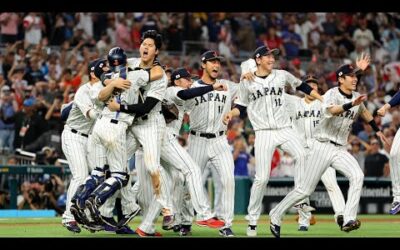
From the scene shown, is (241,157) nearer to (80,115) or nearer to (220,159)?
(80,115)

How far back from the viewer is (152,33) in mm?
12820

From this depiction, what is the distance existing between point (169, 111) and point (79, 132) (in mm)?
1493

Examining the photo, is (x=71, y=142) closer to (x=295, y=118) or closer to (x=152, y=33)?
(x=152, y=33)

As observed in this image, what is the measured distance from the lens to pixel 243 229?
49.6ft

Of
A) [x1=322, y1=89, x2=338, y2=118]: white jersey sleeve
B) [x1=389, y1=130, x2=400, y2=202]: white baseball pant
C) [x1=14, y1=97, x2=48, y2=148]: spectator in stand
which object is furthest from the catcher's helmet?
[x1=14, y1=97, x2=48, y2=148]: spectator in stand

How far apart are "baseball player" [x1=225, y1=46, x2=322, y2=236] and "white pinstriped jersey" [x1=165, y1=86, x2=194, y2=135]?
678 mm

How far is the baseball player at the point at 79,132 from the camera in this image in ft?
45.5

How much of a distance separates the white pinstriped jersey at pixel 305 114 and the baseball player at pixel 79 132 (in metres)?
3.02

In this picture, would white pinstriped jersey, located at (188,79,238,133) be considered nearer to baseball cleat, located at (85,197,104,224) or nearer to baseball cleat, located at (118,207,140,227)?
baseball cleat, located at (118,207,140,227)

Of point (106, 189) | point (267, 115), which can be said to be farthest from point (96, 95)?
point (267, 115)

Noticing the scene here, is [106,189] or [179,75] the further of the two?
[179,75]

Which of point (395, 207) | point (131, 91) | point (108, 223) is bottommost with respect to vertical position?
point (108, 223)
